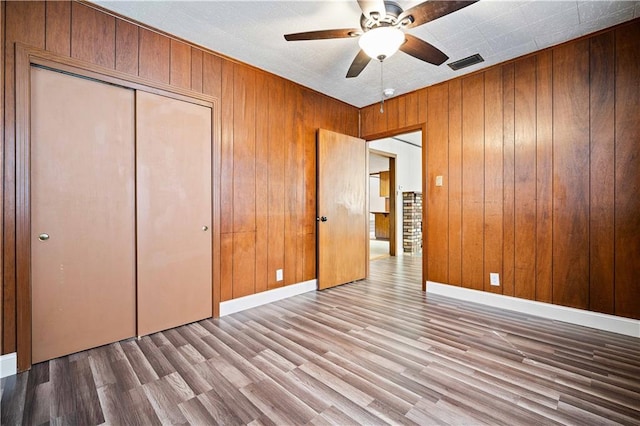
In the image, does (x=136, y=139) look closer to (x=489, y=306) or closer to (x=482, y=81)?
(x=482, y=81)

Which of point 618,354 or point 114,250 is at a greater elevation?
point 114,250

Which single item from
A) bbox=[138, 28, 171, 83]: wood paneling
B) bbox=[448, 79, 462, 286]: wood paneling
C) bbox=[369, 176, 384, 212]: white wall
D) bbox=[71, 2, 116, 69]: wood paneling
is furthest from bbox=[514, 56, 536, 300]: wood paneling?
bbox=[369, 176, 384, 212]: white wall

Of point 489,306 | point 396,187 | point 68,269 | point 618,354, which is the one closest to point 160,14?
point 68,269

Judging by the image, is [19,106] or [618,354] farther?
[618,354]

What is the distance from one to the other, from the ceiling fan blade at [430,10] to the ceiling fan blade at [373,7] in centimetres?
13

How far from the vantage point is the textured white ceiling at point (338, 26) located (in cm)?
224

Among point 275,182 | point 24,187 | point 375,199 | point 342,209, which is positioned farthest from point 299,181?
point 375,199

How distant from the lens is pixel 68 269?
A: 2.15 m

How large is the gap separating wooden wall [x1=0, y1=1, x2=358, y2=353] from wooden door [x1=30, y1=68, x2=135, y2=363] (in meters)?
0.14

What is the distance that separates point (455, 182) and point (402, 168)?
3.42 meters

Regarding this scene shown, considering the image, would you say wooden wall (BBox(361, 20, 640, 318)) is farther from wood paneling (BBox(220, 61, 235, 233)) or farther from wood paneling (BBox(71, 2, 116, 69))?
wood paneling (BBox(71, 2, 116, 69))

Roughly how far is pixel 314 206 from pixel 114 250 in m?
2.27

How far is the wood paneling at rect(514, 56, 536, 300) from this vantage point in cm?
297

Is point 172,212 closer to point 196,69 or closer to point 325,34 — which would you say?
point 196,69
